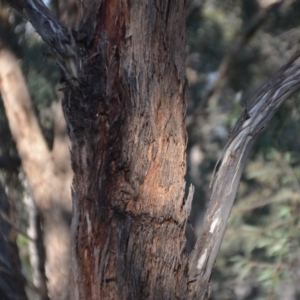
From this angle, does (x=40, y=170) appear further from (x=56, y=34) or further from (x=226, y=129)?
(x=56, y=34)

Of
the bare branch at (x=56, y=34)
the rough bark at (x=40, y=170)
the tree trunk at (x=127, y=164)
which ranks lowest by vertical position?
the tree trunk at (x=127, y=164)

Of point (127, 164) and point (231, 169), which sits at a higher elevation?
point (231, 169)

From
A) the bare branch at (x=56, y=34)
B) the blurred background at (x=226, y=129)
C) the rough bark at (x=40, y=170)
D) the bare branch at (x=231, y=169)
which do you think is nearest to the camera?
the bare branch at (x=56, y=34)

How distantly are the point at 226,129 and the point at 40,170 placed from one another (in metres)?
2.47

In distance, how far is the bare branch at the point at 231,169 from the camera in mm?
2891

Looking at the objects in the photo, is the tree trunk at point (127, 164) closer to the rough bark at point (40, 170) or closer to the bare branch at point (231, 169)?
the bare branch at point (231, 169)

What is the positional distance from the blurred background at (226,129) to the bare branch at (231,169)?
241cm

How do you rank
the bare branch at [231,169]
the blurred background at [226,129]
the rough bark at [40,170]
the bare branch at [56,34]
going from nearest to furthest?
the bare branch at [56,34] < the bare branch at [231,169] < the rough bark at [40,170] < the blurred background at [226,129]

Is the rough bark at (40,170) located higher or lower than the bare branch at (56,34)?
higher

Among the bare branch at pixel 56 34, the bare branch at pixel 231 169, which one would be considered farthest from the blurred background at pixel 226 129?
the bare branch at pixel 56 34

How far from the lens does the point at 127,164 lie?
2.65m

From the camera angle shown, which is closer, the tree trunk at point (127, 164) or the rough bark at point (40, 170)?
the tree trunk at point (127, 164)

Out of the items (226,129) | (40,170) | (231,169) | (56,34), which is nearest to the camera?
(56,34)

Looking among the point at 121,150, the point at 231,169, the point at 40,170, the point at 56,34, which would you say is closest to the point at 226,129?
the point at 40,170
